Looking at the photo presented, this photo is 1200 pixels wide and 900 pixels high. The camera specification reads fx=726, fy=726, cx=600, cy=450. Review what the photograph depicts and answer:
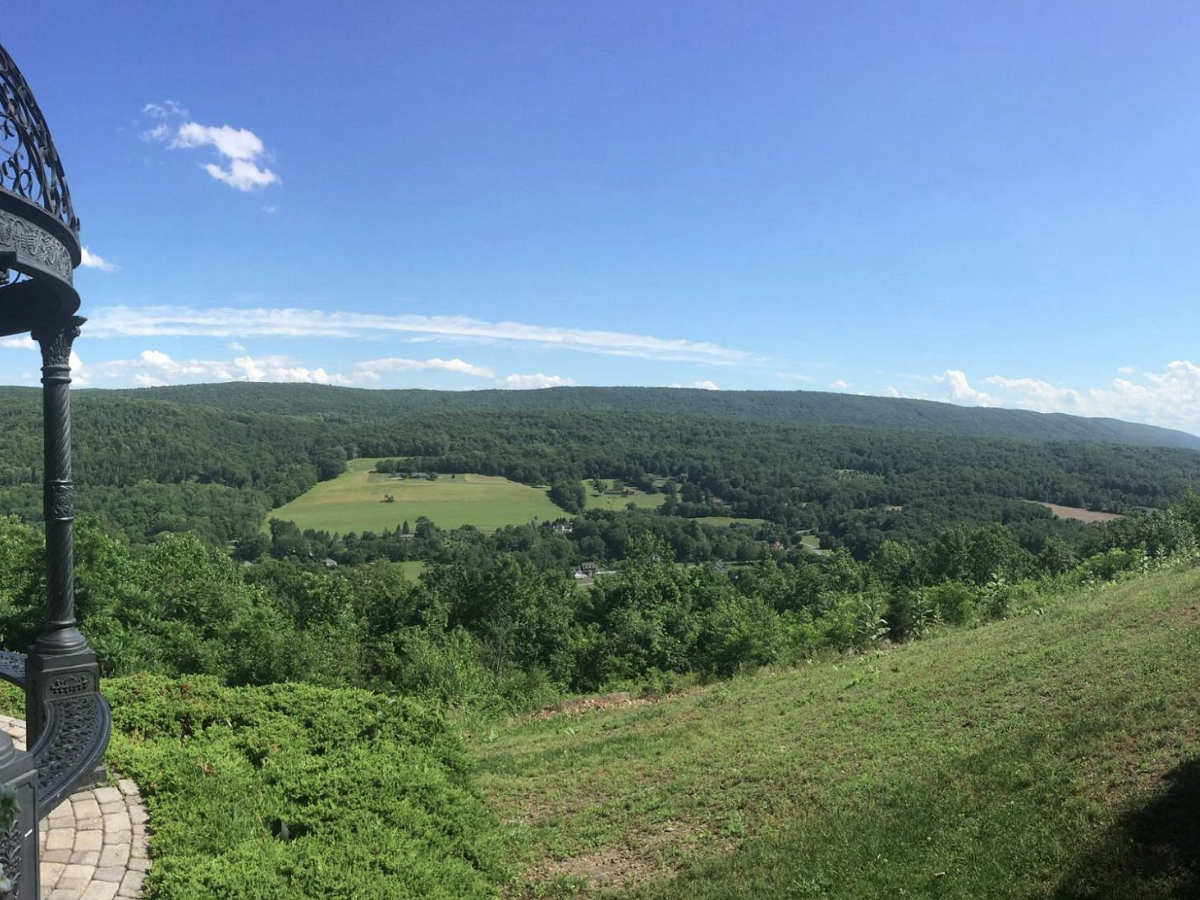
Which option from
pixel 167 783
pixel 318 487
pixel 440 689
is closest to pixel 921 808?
pixel 167 783

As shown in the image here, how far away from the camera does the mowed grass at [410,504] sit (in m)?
67.8

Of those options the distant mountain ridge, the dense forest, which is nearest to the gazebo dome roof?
the dense forest

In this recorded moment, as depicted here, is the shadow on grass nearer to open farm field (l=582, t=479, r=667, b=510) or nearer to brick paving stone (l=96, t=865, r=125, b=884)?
brick paving stone (l=96, t=865, r=125, b=884)

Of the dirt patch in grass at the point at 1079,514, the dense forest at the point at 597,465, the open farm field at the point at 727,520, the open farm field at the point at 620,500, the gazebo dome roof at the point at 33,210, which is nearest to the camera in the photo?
the gazebo dome roof at the point at 33,210

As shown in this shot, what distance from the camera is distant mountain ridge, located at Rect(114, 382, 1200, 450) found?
134 metres

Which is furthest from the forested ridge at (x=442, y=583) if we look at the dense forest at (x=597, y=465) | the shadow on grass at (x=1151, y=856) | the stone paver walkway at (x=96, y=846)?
the shadow on grass at (x=1151, y=856)

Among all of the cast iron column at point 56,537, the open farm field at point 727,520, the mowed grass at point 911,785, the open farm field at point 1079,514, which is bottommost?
the open farm field at point 727,520

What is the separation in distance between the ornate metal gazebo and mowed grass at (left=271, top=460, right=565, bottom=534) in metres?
59.7

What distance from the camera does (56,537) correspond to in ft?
20.9

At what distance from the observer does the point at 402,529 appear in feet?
214

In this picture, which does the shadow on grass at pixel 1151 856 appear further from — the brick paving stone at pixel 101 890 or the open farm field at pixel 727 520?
the open farm field at pixel 727 520

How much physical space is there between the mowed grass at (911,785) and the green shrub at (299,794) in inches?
32.3

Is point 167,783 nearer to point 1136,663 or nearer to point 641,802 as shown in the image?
point 641,802

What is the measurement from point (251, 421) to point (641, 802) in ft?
302
